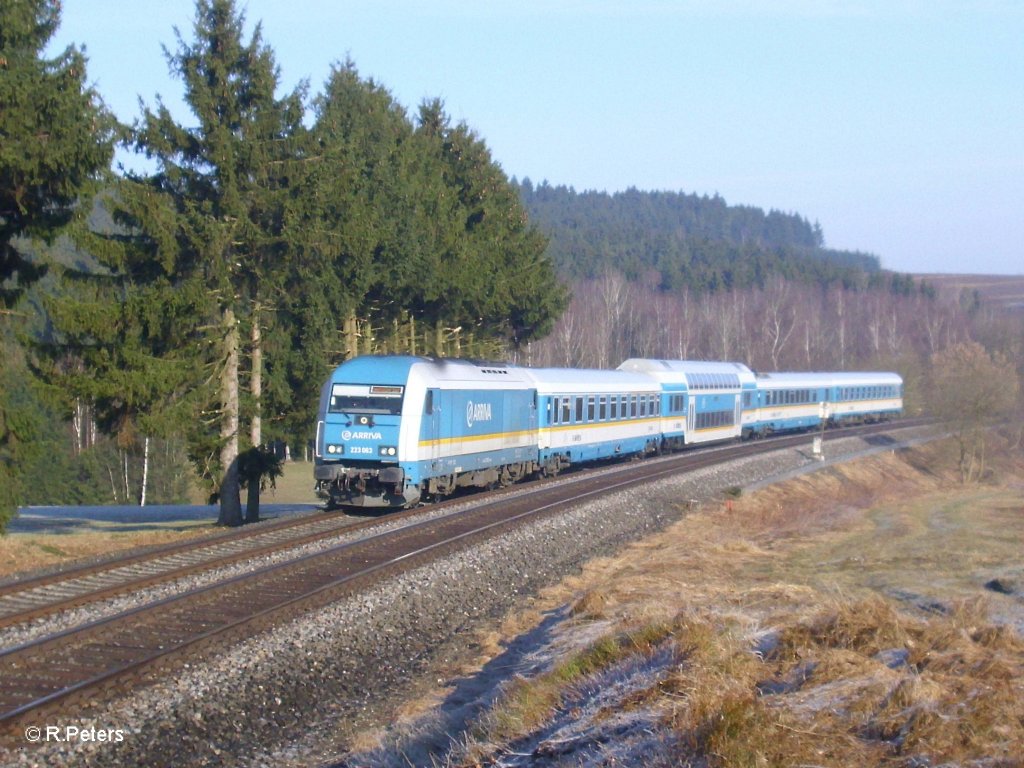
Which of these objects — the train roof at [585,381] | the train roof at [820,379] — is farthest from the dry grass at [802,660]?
the train roof at [820,379]

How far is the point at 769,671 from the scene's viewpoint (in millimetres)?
7836

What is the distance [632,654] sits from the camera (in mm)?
9031

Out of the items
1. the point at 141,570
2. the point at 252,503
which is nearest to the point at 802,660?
the point at 141,570

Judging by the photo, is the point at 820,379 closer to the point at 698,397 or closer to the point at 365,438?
the point at 698,397

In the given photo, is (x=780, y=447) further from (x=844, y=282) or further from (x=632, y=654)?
(x=844, y=282)

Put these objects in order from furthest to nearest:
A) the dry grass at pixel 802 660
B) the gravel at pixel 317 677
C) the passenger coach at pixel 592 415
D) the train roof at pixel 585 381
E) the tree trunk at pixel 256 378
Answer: the passenger coach at pixel 592 415, the train roof at pixel 585 381, the tree trunk at pixel 256 378, the gravel at pixel 317 677, the dry grass at pixel 802 660

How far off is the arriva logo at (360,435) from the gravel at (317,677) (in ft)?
12.7

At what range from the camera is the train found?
20.5 m

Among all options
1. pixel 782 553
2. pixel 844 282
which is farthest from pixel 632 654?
pixel 844 282

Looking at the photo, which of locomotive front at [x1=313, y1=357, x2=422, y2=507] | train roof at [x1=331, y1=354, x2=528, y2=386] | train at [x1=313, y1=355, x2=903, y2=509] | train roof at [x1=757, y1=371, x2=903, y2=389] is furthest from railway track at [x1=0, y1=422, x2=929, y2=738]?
train roof at [x1=757, y1=371, x2=903, y2=389]

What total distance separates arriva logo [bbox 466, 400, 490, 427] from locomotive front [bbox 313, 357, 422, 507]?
8.58ft

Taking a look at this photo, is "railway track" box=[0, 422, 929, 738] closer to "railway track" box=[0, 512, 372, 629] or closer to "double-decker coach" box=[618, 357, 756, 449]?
"railway track" box=[0, 512, 372, 629]

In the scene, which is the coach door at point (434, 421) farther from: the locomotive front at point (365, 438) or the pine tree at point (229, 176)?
the pine tree at point (229, 176)

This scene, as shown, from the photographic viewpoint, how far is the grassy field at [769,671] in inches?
239
